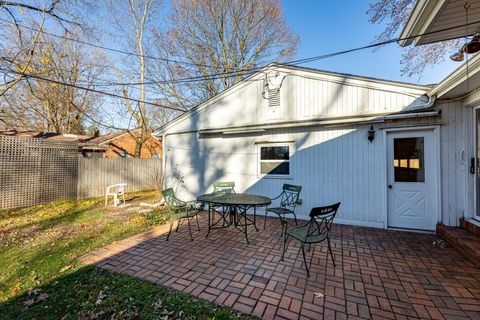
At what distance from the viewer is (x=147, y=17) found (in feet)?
39.9

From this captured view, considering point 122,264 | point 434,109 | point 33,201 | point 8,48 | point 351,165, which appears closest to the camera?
point 122,264

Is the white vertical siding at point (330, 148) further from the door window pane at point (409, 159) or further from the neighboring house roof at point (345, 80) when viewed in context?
the door window pane at point (409, 159)

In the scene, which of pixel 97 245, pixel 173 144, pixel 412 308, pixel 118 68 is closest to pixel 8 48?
pixel 118 68

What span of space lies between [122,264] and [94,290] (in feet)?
2.19

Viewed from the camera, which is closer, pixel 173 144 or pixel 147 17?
pixel 173 144

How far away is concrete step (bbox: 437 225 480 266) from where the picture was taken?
3.20 metres

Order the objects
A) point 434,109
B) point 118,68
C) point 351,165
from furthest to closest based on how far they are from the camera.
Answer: point 118,68, point 351,165, point 434,109

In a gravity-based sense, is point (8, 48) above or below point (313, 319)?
above

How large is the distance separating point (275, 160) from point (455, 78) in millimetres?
3886

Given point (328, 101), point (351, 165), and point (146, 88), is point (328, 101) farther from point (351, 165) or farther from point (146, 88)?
point (146, 88)

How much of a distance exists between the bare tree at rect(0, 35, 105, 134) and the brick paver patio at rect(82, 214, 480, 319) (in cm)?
1075

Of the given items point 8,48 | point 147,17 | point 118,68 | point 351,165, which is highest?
point 147,17

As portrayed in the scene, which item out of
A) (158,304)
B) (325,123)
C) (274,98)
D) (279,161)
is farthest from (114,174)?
(325,123)

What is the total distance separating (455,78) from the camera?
336 cm
